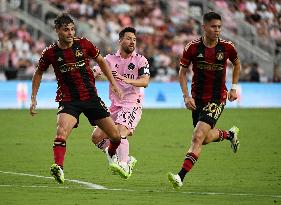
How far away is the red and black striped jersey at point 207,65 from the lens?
12.9 metres

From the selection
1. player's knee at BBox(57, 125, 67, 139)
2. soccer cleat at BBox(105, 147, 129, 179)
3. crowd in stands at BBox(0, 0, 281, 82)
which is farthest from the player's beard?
crowd in stands at BBox(0, 0, 281, 82)

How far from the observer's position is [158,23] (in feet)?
120

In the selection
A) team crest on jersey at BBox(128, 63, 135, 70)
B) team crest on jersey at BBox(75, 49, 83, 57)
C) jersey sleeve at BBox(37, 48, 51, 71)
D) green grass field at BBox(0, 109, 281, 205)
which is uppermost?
team crest on jersey at BBox(75, 49, 83, 57)

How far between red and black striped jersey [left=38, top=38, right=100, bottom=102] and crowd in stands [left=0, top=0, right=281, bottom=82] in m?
20.4

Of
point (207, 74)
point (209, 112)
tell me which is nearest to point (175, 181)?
point (209, 112)

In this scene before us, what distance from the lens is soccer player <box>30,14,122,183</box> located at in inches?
496

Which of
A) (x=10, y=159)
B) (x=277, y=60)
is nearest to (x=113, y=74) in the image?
(x=10, y=159)

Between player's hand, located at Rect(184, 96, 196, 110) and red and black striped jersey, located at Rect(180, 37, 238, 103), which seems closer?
player's hand, located at Rect(184, 96, 196, 110)

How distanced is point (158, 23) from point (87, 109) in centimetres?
2376

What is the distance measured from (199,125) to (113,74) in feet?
5.89

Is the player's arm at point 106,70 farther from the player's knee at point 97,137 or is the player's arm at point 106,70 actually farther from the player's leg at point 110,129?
the player's knee at point 97,137

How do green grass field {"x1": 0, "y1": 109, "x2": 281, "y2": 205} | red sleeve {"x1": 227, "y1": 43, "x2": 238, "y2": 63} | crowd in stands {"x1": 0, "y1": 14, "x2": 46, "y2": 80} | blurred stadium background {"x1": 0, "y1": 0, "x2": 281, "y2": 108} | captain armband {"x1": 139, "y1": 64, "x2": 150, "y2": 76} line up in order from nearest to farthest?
green grass field {"x1": 0, "y1": 109, "x2": 281, "y2": 205}
red sleeve {"x1": 227, "y1": 43, "x2": 238, "y2": 63}
captain armband {"x1": 139, "y1": 64, "x2": 150, "y2": 76}
crowd in stands {"x1": 0, "y1": 14, "x2": 46, "y2": 80}
blurred stadium background {"x1": 0, "y1": 0, "x2": 281, "y2": 108}

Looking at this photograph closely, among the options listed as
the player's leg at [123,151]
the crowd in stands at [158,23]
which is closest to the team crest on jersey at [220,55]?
the player's leg at [123,151]

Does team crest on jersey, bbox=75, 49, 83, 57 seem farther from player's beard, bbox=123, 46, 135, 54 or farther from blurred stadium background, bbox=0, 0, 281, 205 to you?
blurred stadium background, bbox=0, 0, 281, 205
